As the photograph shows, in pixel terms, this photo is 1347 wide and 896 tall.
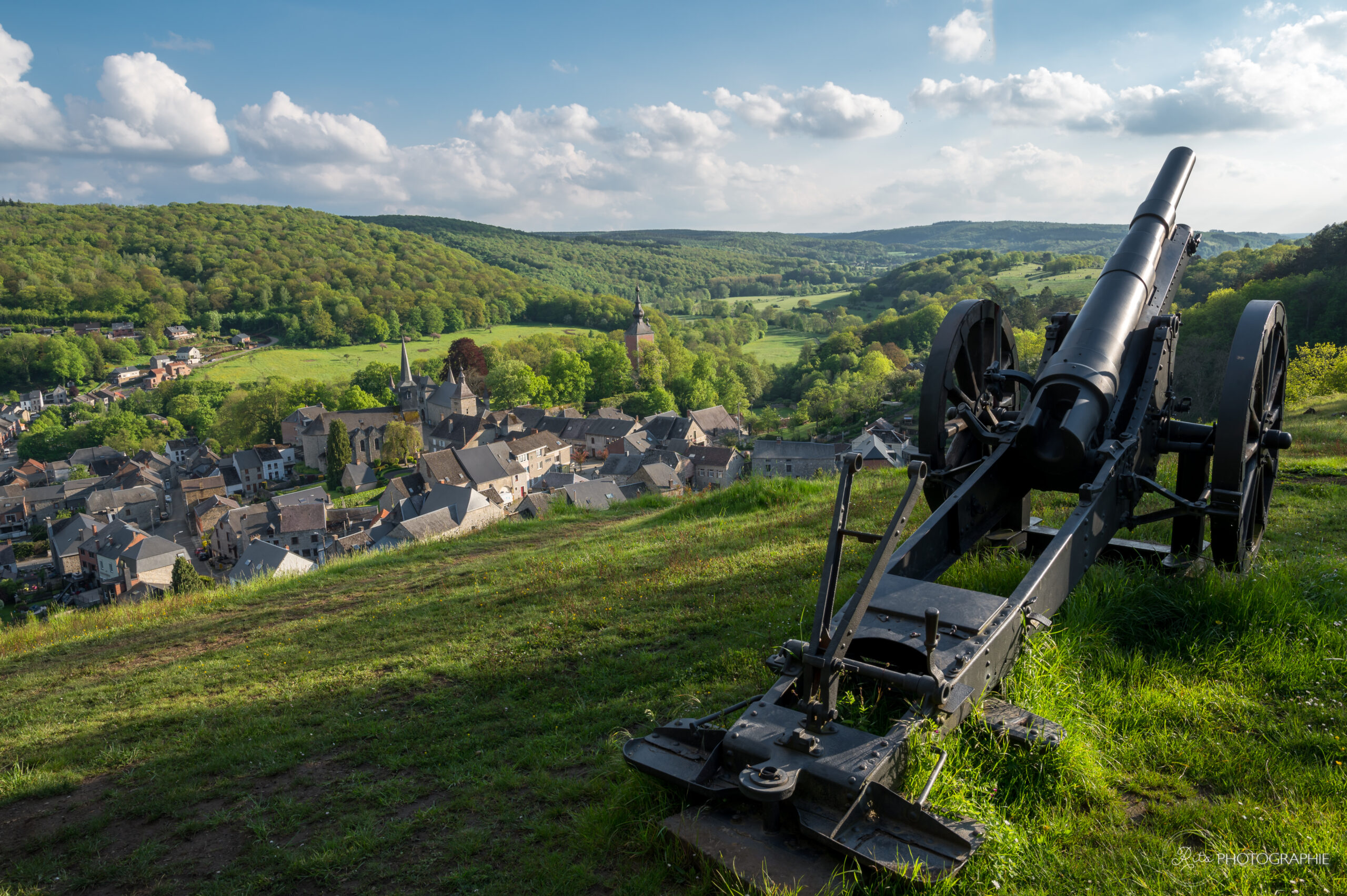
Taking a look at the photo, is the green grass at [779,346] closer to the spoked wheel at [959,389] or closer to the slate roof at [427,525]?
the slate roof at [427,525]

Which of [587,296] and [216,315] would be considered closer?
[216,315]

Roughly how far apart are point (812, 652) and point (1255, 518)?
457cm

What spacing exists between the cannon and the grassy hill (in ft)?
0.56

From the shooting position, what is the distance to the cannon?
2.52 meters

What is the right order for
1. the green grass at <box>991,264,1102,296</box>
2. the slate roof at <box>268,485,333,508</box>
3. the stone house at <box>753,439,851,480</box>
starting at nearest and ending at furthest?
the stone house at <box>753,439,851,480</box> < the slate roof at <box>268,485,333,508</box> < the green grass at <box>991,264,1102,296</box>

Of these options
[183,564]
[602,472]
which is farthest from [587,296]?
[183,564]

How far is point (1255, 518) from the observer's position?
5.45 metres

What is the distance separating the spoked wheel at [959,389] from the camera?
5238 millimetres

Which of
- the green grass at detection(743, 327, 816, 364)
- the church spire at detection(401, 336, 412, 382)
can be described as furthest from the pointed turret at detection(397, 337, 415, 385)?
the green grass at detection(743, 327, 816, 364)

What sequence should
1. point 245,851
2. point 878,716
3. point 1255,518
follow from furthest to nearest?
point 1255,518
point 245,851
point 878,716

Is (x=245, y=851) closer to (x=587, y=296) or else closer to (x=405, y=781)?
(x=405, y=781)

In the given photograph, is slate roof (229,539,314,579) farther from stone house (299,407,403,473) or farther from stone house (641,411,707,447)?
stone house (641,411,707,447)

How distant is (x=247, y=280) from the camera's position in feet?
424

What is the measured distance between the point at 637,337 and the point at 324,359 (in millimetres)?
45789
